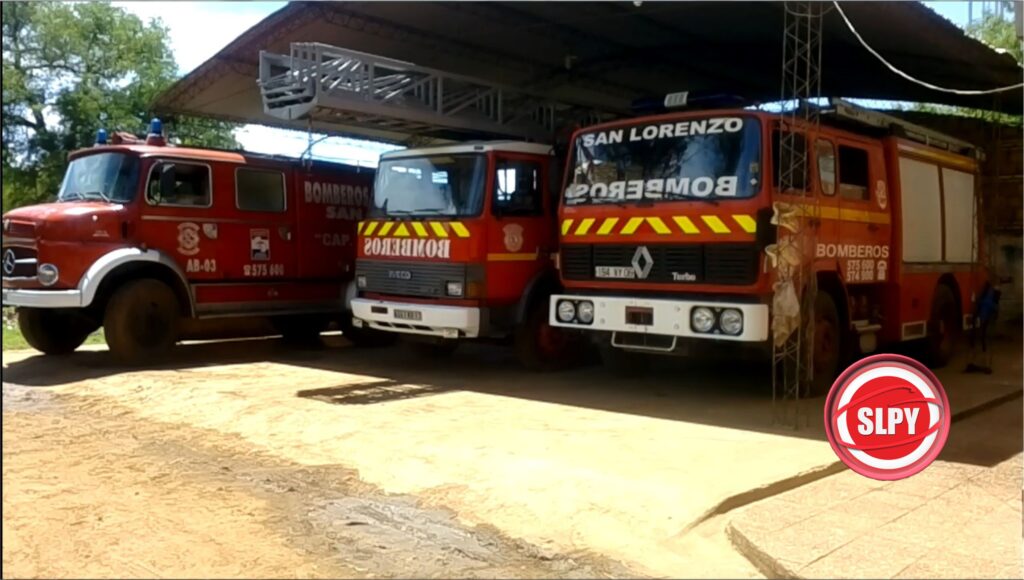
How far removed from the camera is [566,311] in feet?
28.7

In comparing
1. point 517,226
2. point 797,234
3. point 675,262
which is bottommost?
point 675,262

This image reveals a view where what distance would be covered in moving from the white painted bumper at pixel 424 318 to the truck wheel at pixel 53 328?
3.44 m

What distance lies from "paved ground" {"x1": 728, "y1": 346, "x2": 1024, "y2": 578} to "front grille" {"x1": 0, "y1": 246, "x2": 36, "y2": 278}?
817 centimetres

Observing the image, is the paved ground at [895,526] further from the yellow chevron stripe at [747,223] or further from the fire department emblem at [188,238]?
the fire department emblem at [188,238]

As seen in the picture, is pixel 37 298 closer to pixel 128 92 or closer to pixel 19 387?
pixel 19 387

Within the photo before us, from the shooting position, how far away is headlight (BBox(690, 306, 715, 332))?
762 cm

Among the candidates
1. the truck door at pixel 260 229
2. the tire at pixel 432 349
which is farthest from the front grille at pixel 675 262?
the truck door at pixel 260 229

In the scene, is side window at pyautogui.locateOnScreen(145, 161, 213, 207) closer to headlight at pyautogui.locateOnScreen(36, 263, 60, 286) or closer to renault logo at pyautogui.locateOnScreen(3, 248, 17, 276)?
headlight at pyautogui.locateOnScreen(36, 263, 60, 286)

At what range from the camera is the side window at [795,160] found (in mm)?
7766

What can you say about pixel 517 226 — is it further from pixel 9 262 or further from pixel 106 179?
pixel 9 262

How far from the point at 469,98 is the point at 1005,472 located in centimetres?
789

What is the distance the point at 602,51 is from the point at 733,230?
26.5 ft

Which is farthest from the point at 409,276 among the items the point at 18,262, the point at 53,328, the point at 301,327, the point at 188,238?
the point at 53,328

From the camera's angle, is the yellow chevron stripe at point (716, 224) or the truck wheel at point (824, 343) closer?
the yellow chevron stripe at point (716, 224)
